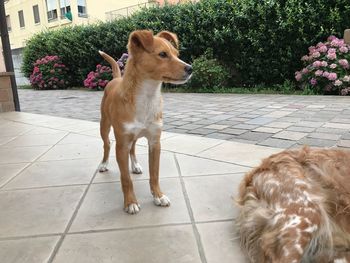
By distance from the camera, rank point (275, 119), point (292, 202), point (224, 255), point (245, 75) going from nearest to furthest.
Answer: point (292, 202) → point (224, 255) → point (275, 119) → point (245, 75)

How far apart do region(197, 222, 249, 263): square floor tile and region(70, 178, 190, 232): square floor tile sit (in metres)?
0.21

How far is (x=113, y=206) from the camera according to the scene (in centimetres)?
262

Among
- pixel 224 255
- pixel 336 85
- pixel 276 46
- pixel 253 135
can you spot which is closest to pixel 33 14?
pixel 276 46

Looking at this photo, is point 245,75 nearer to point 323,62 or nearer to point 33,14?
point 323,62

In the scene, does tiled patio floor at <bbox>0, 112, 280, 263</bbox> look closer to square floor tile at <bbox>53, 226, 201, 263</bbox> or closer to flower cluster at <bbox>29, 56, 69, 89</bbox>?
square floor tile at <bbox>53, 226, 201, 263</bbox>

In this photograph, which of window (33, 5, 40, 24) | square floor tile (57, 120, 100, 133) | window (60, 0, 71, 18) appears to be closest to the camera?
square floor tile (57, 120, 100, 133)

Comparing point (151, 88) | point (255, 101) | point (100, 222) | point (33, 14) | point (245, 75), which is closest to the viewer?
point (100, 222)

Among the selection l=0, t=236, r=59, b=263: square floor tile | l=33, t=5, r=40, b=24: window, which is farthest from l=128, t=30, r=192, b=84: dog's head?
l=33, t=5, r=40, b=24: window

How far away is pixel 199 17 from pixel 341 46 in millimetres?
4367

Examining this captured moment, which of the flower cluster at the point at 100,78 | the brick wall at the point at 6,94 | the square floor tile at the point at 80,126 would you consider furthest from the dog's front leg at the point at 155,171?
the flower cluster at the point at 100,78

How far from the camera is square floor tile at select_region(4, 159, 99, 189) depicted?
10.3ft

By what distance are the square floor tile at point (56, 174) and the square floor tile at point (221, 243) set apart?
1.38 metres

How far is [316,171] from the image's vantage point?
1.93m

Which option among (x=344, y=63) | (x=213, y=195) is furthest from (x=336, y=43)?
(x=213, y=195)
